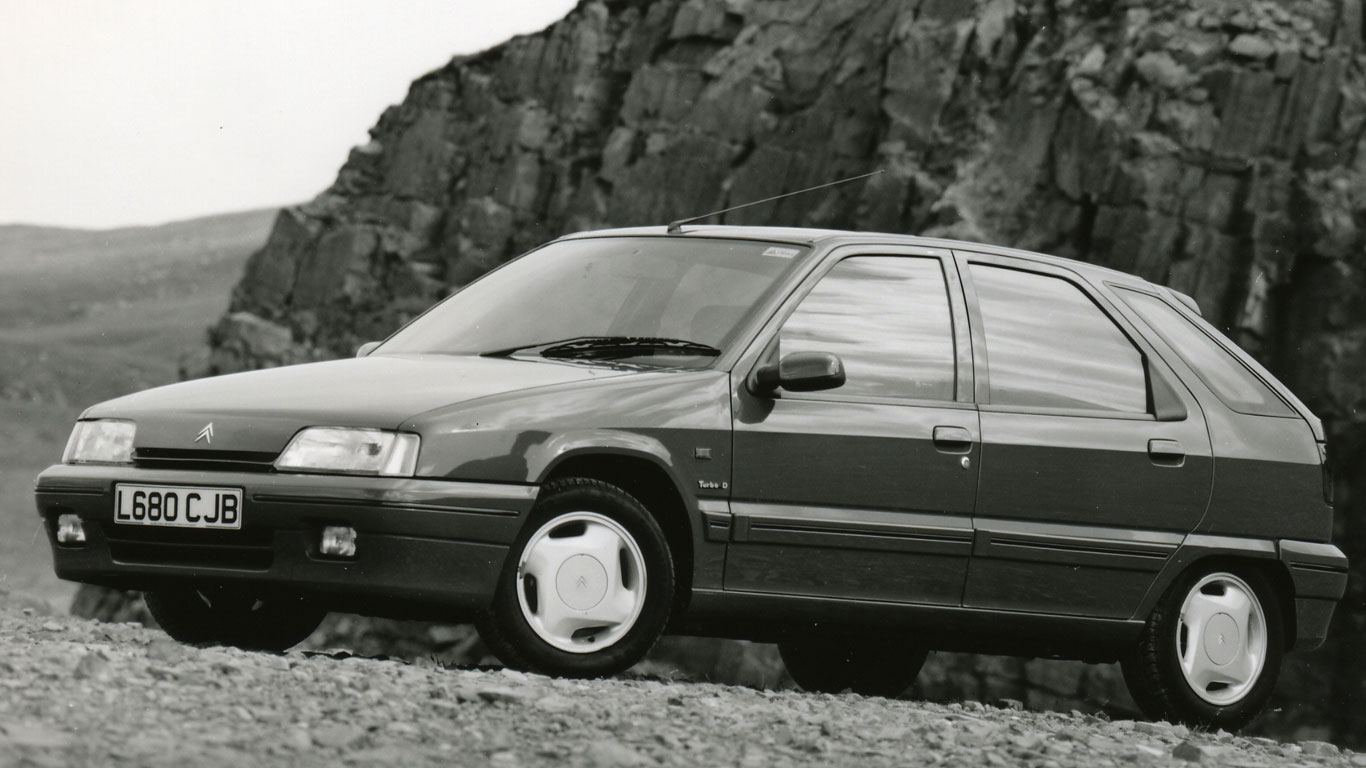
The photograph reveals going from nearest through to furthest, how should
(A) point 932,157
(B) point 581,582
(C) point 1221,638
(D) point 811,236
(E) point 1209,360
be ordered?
1. (B) point 581,582
2. (D) point 811,236
3. (C) point 1221,638
4. (E) point 1209,360
5. (A) point 932,157

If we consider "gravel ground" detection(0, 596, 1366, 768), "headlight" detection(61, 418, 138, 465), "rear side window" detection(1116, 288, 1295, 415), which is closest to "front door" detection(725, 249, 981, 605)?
"gravel ground" detection(0, 596, 1366, 768)

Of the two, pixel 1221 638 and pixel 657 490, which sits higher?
pixel 657 490

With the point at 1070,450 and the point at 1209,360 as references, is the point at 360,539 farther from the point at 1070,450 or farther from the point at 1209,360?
the point at 1209,360

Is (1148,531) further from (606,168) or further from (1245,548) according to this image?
(606,168)

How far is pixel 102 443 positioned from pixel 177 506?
19.9 inches

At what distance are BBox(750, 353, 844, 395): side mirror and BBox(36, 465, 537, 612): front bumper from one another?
0.94 metres

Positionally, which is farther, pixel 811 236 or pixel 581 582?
pixel 811 236

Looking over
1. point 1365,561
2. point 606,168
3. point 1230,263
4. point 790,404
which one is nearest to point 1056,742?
point 790,404

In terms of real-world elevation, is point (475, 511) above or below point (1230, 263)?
below

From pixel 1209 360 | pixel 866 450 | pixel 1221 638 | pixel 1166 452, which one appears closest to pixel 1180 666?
pixel 1221 638

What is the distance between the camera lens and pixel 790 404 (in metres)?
6.42

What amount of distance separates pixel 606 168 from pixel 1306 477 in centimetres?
6629

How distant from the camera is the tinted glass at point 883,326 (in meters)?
6.61

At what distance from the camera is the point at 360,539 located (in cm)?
564
